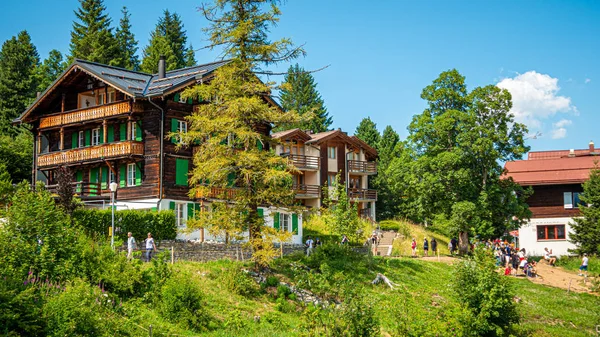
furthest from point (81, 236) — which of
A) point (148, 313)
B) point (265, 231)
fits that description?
point (265, 231)

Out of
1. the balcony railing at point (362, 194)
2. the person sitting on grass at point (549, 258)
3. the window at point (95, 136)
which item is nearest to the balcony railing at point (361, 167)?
the balcony railing at point (362, 194)

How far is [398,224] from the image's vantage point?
191 ft

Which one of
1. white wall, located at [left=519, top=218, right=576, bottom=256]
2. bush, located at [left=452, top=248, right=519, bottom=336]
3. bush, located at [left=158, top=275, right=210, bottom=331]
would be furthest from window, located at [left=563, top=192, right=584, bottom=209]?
bush, located at [left=158, top=275, right=210, bottom=331]

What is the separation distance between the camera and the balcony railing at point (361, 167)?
64.1 m

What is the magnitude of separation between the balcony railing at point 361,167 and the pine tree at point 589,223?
1834cm

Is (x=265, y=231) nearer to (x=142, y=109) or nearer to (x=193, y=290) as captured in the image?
(x=193, y=290)

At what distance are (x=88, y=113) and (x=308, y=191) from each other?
2127 cm

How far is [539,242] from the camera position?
2308 inches

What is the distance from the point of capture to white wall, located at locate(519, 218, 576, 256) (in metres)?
57.8

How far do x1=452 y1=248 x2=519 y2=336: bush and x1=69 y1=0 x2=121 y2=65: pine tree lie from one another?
4413 cm

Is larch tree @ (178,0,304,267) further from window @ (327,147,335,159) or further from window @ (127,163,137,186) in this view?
window @ (327,147,335,159)

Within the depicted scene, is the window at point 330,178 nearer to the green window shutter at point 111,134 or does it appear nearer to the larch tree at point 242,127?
the green window shutter at point 111,134

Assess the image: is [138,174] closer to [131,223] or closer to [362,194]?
[131,223]

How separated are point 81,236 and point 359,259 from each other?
51.8 feet
